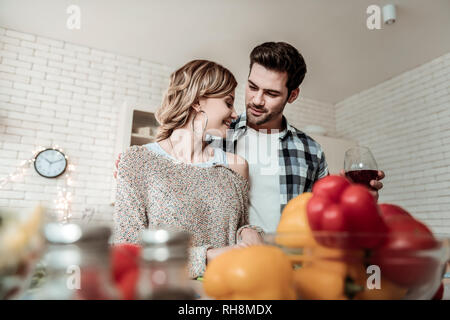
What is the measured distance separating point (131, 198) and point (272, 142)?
0.93 meters

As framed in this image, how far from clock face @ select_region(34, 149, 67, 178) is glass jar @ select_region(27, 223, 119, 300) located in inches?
126

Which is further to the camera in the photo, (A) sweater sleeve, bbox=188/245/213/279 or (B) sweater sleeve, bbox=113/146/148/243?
(B) sweater sleeve, bbox=113/146/148/243

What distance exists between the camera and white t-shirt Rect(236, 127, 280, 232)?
1.59m

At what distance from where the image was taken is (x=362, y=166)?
2.68 ft

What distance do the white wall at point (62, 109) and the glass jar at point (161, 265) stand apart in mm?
2948

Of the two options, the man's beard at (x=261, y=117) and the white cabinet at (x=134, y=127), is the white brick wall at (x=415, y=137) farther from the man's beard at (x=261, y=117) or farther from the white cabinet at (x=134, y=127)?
the white cabinet at (x=134, y=127)

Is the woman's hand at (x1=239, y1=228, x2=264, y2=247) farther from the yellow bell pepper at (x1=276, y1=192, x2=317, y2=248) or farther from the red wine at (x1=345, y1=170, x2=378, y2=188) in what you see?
the yellow bell pepper at (x1=276, y1=192, x2=317, y2=248)

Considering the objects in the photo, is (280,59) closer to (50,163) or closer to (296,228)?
(296,228)

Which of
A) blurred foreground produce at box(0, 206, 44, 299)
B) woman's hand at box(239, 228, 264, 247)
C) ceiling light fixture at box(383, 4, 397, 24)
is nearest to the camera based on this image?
blurred foreground produce at box(0, 206, 44, 299)

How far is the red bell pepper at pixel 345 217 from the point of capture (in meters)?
0.31

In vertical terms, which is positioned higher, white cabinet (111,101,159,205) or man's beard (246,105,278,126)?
white cabinet (111,101,159,205)

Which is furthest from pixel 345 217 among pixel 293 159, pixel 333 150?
pixel 333 150

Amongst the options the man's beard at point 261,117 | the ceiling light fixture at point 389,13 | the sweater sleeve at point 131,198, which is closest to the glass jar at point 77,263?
the sweater sleeve at point 131,198

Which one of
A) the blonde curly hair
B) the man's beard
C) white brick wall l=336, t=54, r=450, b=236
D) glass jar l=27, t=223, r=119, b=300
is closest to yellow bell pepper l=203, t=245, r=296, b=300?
glass jar l=27, t=223, r=119, b=300
